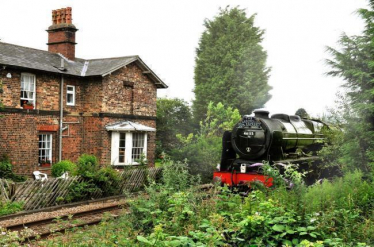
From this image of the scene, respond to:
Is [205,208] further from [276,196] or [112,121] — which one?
[112,121]

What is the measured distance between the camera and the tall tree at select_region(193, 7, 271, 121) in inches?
1459

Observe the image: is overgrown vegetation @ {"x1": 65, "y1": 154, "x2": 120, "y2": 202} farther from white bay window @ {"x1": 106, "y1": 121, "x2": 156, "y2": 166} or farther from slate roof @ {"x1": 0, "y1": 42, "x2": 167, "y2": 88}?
slate roof @ {"x1": 0, "y1": 42, "x2": 167, "y2": 88}

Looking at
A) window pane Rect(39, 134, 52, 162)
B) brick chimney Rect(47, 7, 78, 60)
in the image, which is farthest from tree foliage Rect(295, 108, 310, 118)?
brick chimney Rect(47, 7, 78, 60)

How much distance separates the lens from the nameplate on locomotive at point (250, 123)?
12.2 m

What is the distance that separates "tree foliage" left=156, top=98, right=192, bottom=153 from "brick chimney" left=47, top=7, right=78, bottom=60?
9360mm

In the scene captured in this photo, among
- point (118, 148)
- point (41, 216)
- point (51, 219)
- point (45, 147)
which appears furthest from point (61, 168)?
point (51, 219)

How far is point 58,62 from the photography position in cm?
2081

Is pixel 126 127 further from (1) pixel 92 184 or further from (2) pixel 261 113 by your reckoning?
(2) pixel 261 113

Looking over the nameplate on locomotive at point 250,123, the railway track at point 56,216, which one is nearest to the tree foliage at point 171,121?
the railway track at point 56,216

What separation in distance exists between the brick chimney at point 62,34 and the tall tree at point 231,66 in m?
17.4

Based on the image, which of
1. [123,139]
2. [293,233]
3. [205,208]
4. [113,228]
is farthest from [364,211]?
[123,139]

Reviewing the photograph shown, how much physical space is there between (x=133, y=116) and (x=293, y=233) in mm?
16956

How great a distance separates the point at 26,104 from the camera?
18.3m

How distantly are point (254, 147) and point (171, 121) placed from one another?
61.9ft
